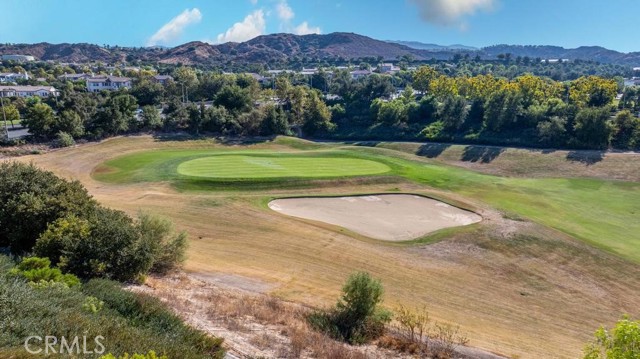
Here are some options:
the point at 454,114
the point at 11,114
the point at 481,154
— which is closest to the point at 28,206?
the point at 481,154

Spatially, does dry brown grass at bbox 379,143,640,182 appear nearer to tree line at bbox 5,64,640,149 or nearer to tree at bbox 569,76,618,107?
tree line at bbox 5,64,640,149

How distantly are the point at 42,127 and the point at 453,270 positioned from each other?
59.4 meters

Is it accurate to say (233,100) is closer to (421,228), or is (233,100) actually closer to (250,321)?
(421,228)

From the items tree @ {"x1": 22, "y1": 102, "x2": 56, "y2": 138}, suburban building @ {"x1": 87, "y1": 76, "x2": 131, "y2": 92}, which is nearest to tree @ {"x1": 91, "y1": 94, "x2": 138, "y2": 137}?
tree @ {"x1": 22, "y1": 102, "x2": 56, "y2": 138}

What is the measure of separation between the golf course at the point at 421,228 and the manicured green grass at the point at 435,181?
0.72 ft

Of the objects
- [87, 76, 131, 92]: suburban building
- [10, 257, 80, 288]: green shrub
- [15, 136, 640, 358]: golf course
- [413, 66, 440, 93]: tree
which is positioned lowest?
[15, 136, 640, 358]: golf course

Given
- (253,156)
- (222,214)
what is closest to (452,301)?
(222,214)

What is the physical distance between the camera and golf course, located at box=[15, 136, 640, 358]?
Result: 24094mm

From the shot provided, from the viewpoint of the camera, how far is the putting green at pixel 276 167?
47125 millimetres

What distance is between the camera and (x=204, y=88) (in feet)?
368

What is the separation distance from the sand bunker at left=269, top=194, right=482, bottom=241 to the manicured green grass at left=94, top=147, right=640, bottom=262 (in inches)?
182

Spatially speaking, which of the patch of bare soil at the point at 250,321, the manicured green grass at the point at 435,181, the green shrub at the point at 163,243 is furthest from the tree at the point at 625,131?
the green shrub at the point at 163,243

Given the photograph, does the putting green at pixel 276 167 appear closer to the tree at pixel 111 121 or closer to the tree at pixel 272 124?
the tree at pixel 272 124

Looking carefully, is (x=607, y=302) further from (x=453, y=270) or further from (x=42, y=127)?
(x=42, y=127)
